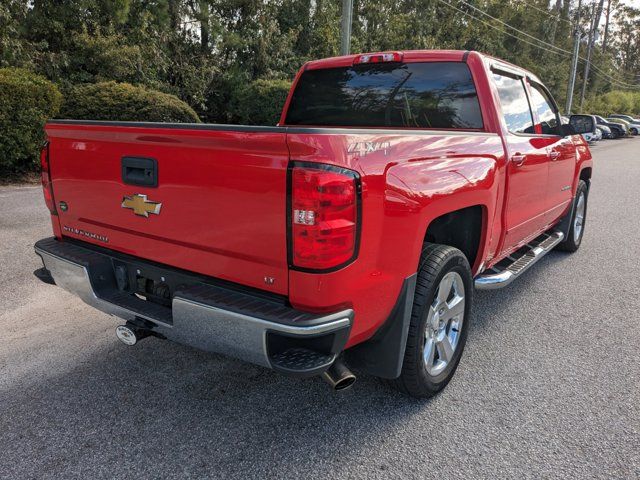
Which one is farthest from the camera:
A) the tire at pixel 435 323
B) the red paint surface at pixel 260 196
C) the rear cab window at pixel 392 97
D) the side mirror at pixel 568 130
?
the side mirror at pixel 568 130

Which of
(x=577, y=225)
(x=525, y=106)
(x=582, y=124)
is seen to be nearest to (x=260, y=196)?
(x=525, y=106)

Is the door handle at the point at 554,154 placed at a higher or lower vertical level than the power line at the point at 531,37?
lower

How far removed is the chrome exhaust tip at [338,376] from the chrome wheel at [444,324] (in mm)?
606

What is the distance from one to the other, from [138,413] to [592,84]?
70.1 metres

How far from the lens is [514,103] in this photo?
13.2 ft

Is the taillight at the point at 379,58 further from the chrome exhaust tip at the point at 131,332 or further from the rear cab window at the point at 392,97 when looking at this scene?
the chrome exhaust tip at the point at 131,332

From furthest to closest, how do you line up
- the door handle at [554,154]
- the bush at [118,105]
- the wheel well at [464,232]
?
1. the bush at [118,105]
2. the door handle at [554,154]
3. the wheel well at [464,232]

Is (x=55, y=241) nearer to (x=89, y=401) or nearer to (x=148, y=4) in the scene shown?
(x=89, y=401)

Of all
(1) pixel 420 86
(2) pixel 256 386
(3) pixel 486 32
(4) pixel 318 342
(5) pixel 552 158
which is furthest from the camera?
(3) pixel 486 32

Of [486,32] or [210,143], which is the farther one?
[486,32]

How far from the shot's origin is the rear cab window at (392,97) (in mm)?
3660

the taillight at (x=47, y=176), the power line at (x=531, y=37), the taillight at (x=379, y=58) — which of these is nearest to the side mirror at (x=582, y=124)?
the taillight at (x=379, y=58)

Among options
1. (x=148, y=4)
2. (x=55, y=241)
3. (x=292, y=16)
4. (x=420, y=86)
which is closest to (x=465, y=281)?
(x=420, y=86)

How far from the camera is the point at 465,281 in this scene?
121 inches
